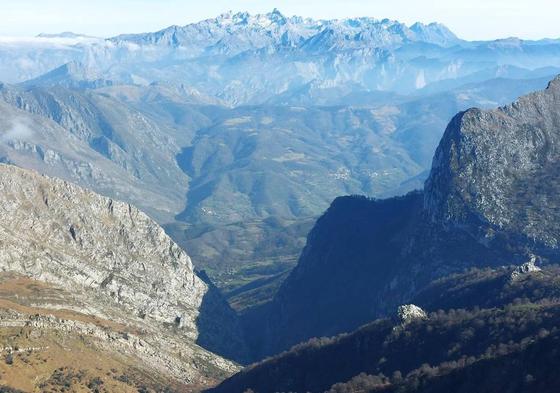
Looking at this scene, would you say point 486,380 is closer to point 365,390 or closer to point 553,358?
point 553,358

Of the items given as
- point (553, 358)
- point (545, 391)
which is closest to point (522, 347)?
point (553, 358)

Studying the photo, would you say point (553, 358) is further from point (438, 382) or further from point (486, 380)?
point (438, 382)

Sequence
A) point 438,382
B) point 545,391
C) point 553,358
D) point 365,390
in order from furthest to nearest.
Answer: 1. point 365,390
2. point 438,382
3. point 553,358
4. point 545,391

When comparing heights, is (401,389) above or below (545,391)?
below

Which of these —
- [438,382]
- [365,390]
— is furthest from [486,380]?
[365,390]

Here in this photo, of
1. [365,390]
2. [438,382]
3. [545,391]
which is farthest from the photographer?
[365,390]

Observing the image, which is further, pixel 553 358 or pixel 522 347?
pixel 522 347

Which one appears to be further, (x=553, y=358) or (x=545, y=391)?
(x=553, y=358)

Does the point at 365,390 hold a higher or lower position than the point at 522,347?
lower
